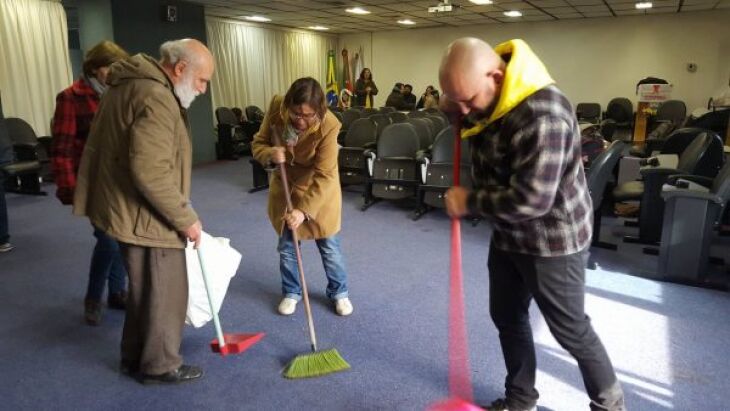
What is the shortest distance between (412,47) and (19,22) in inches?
342

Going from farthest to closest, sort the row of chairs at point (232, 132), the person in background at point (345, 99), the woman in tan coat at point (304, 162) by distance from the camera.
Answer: the person in background at point (345, 99) → the row of chairs at point (232, 132) → the woman in tan coat at point (304, 162)

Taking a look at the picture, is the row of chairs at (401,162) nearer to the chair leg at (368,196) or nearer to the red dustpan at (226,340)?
the chair leg at (368,196)

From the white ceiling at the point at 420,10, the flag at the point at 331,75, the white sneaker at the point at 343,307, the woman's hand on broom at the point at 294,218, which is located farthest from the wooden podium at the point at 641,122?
the flag at the point at 331,75

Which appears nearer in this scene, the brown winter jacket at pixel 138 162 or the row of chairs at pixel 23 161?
the brown winter jacket at pixel 138 162

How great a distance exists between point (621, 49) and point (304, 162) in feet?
34.3

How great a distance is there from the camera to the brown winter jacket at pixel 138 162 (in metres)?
1.77

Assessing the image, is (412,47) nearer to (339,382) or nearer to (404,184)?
(404,184)

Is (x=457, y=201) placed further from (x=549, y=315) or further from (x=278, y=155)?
(x=278, y=155)

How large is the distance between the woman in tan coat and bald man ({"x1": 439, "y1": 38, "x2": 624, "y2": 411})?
969 millimetres

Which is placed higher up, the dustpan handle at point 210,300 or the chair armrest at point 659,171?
the chair armrest at point 659,171

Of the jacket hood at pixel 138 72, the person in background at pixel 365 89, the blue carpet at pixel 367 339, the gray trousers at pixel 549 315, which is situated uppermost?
the person in background at pixel 365 89

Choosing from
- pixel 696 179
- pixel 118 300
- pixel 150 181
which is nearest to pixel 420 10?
pixel 696 179

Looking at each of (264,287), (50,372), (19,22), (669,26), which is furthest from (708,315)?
(669,26)

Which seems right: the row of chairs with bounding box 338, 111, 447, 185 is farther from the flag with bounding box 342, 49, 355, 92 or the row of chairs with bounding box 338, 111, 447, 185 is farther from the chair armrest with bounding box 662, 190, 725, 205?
the flag with bounding box 342, 49, 355, 92
